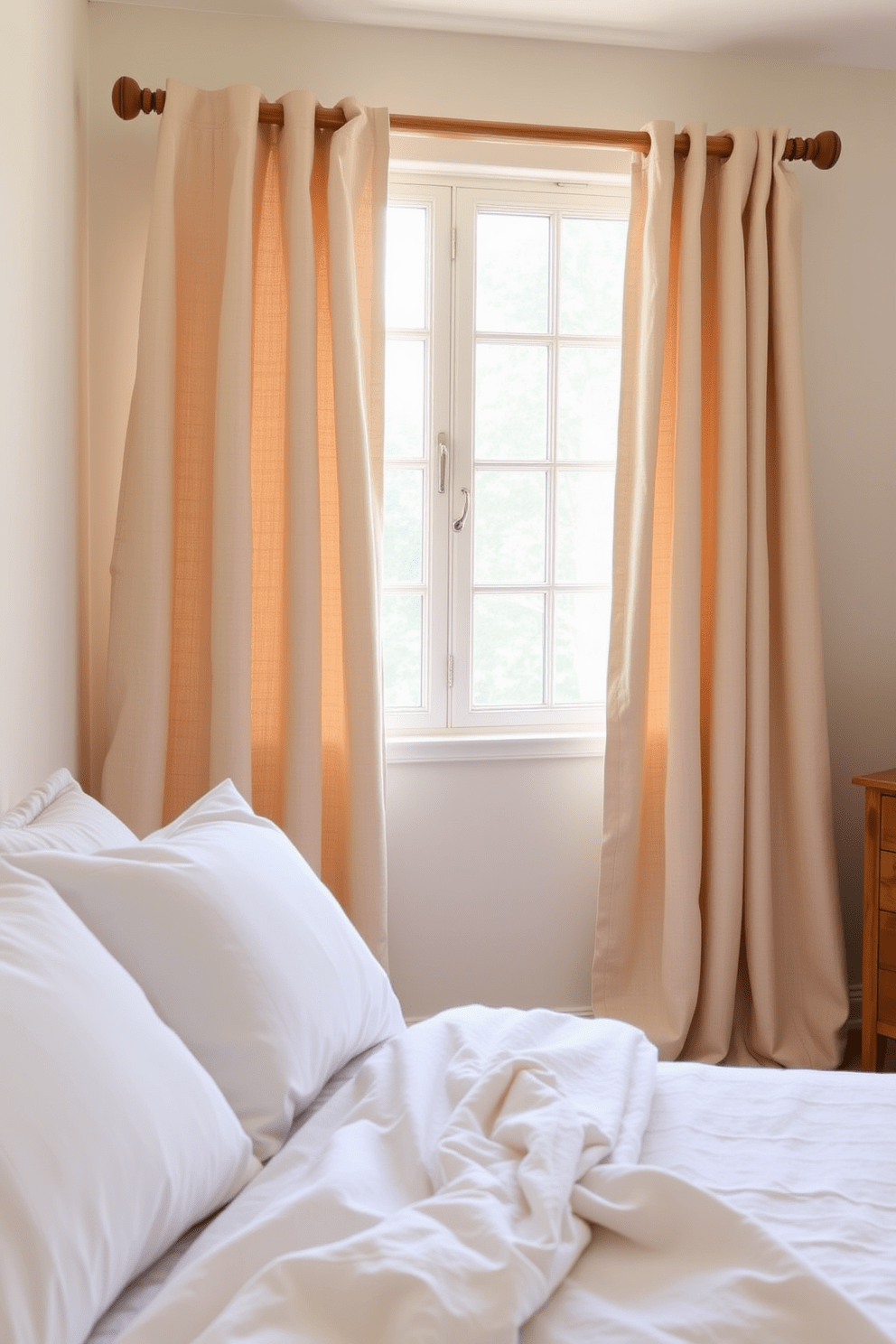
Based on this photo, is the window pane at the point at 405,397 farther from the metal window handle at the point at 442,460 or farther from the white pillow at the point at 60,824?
the white pillow at the point at 60,824

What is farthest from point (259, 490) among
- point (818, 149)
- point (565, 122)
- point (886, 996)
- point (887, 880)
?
point (886, 996)

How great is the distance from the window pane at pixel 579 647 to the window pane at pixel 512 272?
707 mm

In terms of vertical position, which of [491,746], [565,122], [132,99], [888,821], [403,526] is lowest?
[888,821]

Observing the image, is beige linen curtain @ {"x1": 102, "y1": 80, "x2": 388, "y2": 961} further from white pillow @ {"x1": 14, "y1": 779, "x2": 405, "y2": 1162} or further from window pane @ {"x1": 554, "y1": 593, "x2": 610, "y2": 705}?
white pillow @ {"x1": 14, "y1": 779, "x2": 405, "y2": 1162}

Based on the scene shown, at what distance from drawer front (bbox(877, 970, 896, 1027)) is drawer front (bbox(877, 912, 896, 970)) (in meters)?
0.02

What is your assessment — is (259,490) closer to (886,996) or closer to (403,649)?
(403,649)

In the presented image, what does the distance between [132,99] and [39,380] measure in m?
0.82

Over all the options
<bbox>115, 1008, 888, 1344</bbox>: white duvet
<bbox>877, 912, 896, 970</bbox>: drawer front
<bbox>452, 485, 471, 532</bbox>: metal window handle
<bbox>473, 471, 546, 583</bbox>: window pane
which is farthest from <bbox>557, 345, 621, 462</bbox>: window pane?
<bbox>115, 1008, 888, 1344</bbox>: white duvet

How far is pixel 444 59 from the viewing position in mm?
2721

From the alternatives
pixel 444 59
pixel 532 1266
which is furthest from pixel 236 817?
pixel 444 59

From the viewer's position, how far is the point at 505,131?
2582 mm

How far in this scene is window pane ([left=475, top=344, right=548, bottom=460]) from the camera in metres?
2.88

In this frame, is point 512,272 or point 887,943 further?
point 512,272

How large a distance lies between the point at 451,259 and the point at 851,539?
1.27 meters
